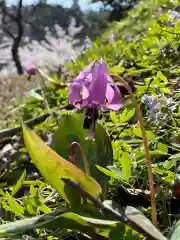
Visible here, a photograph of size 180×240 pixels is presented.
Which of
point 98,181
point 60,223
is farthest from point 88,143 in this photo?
point 60,223

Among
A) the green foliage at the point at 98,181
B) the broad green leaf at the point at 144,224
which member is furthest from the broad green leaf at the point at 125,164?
the broad green leaf at the point at 144,224

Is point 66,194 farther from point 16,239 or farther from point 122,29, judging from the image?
point 122,29

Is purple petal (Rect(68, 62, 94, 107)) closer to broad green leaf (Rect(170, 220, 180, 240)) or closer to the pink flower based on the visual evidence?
the pink flower

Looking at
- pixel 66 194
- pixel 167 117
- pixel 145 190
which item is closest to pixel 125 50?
pixel 167 117

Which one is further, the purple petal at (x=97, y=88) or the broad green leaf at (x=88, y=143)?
the broad green leaf at (x=88, y=143)

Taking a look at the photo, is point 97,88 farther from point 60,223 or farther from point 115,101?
point 60,223

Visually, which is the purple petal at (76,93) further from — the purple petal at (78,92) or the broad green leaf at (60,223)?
the broad green leaf at (60,223)
